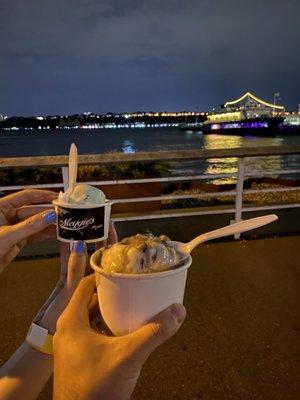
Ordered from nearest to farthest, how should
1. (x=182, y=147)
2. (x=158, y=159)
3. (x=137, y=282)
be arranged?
(x=137, y=282) < (x=158, y=159) < (x=182, y=147)

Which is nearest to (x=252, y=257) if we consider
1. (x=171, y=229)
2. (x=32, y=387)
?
(x=171, y=229)

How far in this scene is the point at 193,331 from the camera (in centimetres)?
288

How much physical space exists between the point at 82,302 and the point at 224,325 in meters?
2.17

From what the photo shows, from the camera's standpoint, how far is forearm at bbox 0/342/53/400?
48.9 inches

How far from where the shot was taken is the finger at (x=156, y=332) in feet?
2.83

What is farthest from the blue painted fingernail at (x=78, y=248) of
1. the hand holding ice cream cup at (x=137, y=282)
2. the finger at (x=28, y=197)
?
the finger at (x=28, y=197)

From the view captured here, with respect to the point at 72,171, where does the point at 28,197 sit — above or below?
below

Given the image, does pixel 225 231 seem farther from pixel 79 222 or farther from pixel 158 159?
pixel 158 159

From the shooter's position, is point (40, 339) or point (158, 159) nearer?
point (40, 339)

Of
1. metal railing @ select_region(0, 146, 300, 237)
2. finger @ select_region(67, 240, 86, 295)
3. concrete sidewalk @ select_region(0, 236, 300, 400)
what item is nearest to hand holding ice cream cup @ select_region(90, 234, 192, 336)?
finger @ select_region(67, 240, 86, 295)

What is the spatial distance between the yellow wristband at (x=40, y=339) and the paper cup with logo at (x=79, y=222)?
32cm

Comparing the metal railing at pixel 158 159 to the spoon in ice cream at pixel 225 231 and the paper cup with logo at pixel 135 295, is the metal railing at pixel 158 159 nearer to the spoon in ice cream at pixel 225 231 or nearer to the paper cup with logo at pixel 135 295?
the spoon in ice cream at pixel 225 231

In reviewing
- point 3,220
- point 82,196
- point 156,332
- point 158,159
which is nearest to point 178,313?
point 156,332

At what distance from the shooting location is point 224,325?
2.95 metres
